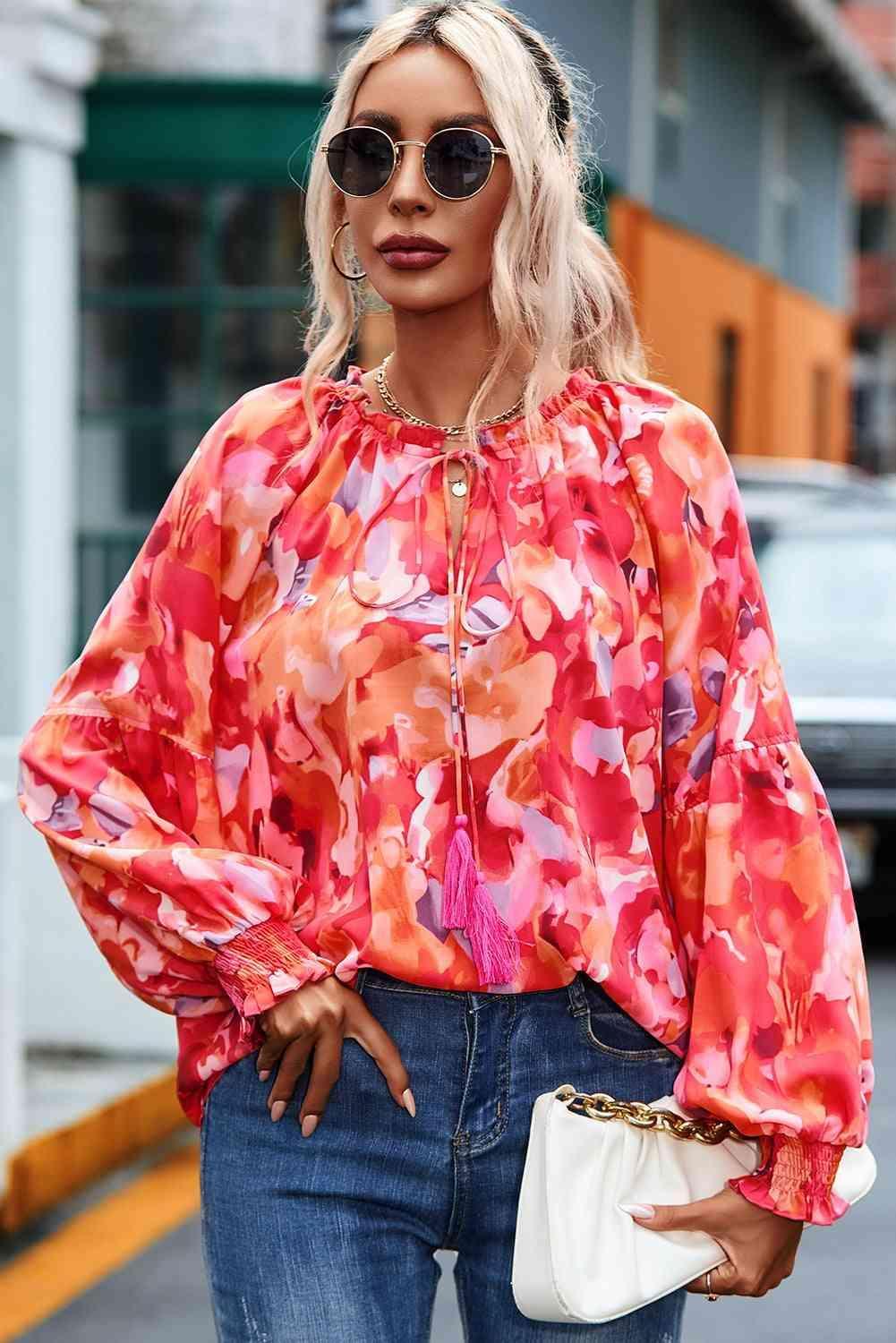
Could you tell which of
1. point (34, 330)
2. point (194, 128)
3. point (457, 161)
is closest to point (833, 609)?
point (34, 330)

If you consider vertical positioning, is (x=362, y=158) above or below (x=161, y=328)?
below

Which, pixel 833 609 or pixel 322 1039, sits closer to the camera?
pixel 322 1039

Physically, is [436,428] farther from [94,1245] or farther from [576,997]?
[94,1245]

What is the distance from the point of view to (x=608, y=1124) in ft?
7.02

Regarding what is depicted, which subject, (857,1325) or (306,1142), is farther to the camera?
(857,1325)

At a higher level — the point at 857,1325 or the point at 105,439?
the point at 105,439

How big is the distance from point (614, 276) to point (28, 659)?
259 inches

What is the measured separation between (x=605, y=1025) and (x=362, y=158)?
0.86 meters

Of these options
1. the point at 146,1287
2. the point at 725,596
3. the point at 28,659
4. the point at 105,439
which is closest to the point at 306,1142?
the point at 725,596

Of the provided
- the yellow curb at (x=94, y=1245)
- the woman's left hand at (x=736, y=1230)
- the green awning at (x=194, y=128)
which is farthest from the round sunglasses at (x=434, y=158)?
the green awning at (x=194, y=128)

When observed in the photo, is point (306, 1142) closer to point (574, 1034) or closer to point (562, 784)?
point (574, 1034)

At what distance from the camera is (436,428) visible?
227 centimetres

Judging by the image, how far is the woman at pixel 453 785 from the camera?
7.02ft

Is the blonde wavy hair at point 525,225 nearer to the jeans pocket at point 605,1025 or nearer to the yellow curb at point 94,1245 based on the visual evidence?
the jeans pocket at point 605,1025
